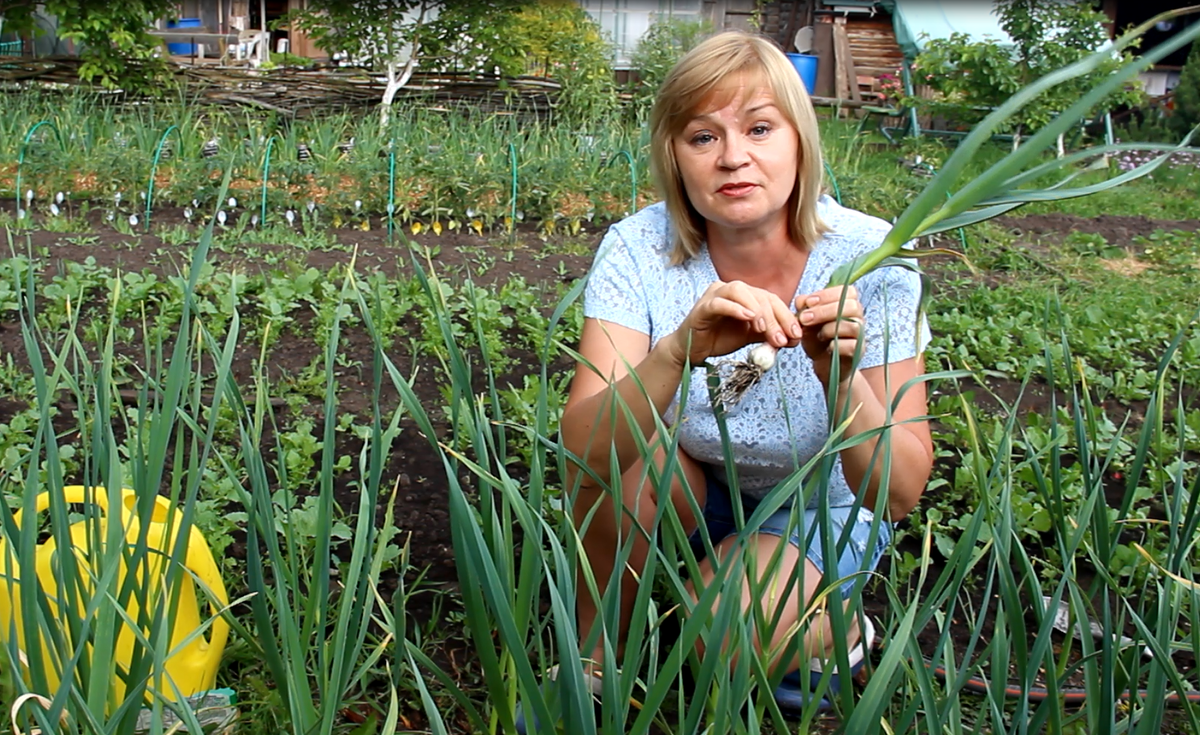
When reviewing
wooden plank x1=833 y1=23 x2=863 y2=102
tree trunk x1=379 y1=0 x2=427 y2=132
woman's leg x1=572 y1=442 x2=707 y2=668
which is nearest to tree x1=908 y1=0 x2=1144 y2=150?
wooden plank x1=833 y1=23 x2=863 y2=102

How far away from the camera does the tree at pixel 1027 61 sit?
8164 millimetres

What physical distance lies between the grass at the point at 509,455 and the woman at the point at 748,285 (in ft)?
0.39

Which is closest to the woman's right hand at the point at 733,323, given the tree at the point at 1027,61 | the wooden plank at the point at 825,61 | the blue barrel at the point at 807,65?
the tree at the point at 1027,61

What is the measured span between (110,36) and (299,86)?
121cm

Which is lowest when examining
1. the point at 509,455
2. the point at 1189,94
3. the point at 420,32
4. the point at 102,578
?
the point at 509,455

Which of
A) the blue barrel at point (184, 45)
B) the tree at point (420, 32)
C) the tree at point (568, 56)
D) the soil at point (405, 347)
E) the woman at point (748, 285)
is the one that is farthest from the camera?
the blue barrel at point (184, 45)

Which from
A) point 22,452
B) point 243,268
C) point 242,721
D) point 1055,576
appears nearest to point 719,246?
point 1055,576

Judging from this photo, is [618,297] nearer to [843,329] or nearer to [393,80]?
[843,329]

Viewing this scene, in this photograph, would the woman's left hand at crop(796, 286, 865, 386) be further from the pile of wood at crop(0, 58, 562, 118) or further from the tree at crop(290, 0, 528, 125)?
the tree at crop(290, 0, 528, 125)

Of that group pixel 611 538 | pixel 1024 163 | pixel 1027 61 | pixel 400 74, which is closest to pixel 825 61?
pixel 1027 61

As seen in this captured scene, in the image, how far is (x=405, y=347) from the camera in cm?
306

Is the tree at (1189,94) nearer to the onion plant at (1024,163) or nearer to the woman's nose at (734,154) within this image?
the woman's nose at (734,154)

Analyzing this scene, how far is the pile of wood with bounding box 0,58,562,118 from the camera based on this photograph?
7.50 metres

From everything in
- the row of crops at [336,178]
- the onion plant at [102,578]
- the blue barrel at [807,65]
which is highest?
the blue barrel at [807,65]
